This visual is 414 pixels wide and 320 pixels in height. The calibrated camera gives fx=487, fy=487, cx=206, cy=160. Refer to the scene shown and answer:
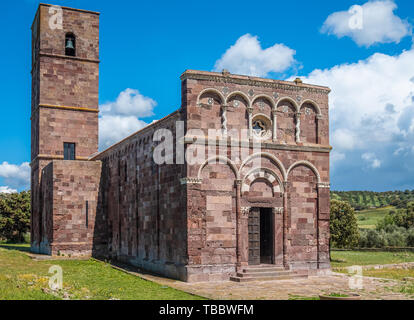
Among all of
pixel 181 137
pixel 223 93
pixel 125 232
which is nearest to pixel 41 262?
pixel 125 232

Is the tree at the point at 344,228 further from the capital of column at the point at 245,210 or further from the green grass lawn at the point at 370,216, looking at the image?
the green grass lawn at the point at 370,216

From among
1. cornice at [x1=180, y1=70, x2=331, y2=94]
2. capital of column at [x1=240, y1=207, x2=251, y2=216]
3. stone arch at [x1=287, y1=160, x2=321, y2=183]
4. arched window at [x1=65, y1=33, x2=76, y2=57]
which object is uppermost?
arched window at [x1=65, y1=33, x2=76, y2=57]

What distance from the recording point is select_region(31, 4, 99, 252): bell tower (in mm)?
33000

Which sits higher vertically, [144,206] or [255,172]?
[255,172]

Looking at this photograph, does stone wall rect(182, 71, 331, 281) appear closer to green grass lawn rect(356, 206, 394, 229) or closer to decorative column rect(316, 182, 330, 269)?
decorative column rect(316, 182, 330, 269)

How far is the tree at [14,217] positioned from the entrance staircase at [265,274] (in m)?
34.4

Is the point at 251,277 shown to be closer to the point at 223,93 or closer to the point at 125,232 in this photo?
the point at 223,93

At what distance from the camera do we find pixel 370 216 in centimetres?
8388

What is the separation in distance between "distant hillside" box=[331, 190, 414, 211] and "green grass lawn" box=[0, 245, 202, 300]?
80964 millimetres

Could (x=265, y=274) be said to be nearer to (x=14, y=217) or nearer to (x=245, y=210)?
(x=245, y=210)

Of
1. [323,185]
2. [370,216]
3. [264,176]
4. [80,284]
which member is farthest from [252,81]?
[370,216]

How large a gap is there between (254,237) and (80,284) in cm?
736

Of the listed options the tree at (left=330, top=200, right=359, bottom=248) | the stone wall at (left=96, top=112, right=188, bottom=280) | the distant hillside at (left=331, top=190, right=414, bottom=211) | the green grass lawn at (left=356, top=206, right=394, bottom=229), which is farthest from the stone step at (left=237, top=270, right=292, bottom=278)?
the distant hillside at (left=331, top=190, right=414, bottom=211)

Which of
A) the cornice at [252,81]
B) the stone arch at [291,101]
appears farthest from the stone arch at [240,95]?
the stone arch at [291,101]
